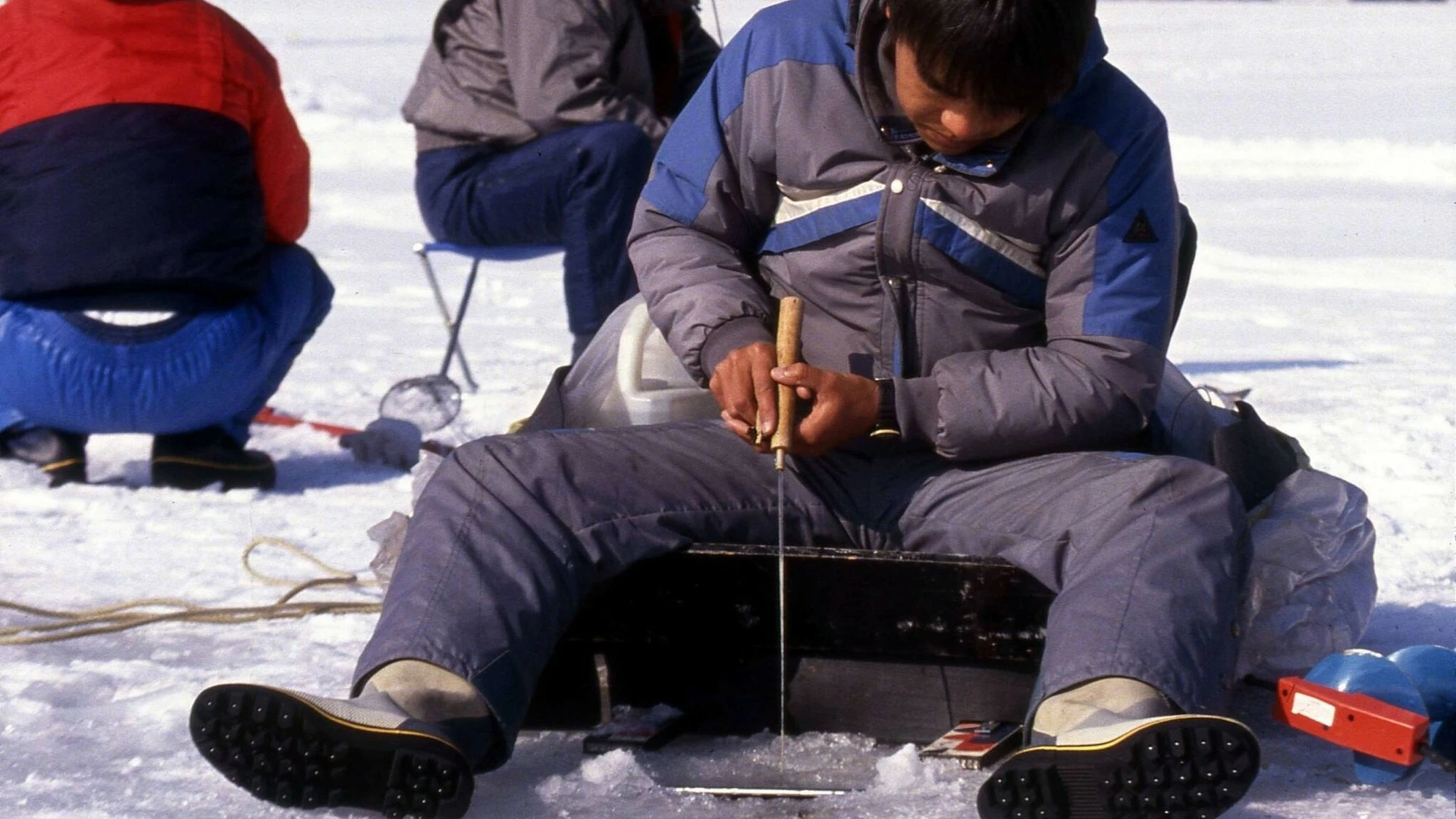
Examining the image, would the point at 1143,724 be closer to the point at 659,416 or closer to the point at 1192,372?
the point at 659,416

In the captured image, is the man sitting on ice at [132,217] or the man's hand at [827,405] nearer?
the man's hand at [827,405]

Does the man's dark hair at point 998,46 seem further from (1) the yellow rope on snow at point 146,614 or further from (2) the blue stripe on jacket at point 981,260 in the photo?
(1) the yellow rope on snow at point 146,614

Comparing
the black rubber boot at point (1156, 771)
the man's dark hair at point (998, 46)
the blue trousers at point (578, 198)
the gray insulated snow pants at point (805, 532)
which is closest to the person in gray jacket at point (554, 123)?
the blue trousers at point (578, 198)

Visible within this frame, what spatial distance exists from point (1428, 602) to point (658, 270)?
1.56 meters

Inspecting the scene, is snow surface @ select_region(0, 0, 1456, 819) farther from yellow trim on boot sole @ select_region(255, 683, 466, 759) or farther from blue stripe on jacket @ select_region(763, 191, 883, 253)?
blue stripe on jacket @ select_region(763, 191, 883, 253)

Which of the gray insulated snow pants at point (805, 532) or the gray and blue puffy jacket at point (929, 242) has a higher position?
the gray and blue puffy jacket at point (929, 242)

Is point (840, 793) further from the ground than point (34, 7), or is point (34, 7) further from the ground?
point (34, 7)

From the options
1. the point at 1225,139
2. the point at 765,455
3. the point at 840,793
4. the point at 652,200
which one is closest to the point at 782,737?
the point at 840,793

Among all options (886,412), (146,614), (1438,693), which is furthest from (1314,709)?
(146,614)

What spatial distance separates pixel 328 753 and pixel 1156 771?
0.90m

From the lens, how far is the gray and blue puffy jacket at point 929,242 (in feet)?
7.98

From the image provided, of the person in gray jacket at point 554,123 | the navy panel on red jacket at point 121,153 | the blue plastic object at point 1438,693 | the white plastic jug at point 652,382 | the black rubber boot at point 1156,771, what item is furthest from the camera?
the person in gray jacket at point 554,123

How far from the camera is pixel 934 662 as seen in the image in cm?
242

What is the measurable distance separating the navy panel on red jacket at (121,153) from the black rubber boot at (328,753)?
7.23 ft
